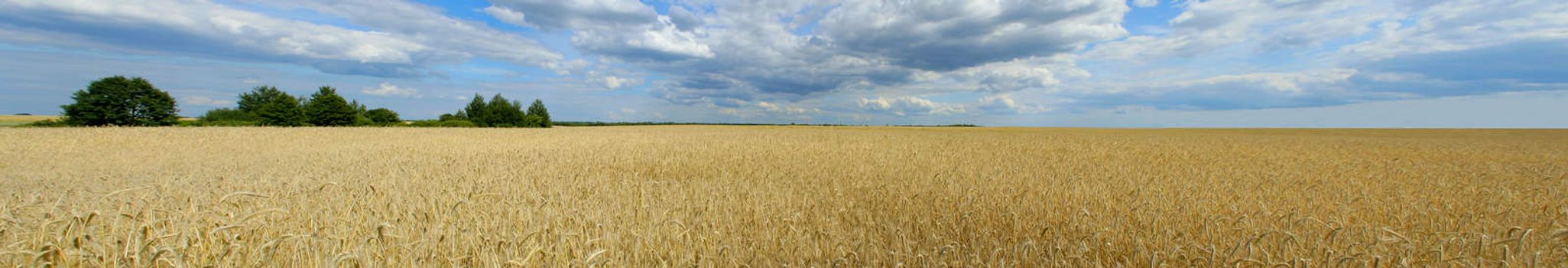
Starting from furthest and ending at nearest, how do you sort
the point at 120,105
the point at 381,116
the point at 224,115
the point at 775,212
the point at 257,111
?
1. the point at 224,115
2. the point at 381,116
3. the point at 257,111
4. the point at 120,105
5. the point at 775,212

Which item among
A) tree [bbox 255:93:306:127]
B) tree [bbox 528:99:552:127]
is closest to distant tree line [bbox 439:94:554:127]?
tree [bbox 528:99:552:127]

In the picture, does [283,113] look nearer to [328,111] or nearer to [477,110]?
[328,111]

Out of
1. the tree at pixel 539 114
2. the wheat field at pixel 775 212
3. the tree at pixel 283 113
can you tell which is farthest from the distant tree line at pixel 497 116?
the wheat field at pixel 775 212

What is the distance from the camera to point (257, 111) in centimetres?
4447

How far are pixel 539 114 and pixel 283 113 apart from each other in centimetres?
3322

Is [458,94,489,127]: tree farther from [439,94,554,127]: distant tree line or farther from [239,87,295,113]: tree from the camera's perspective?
[239,87,295,113]: tree

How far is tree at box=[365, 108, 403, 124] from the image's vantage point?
2079 inches

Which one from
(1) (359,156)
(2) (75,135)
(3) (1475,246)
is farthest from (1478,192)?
(2) (75,135)

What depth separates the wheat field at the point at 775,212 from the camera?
2.97 meters

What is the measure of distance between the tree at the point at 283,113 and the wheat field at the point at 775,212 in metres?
36.9

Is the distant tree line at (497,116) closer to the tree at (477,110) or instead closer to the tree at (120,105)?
the tree at (477,110)

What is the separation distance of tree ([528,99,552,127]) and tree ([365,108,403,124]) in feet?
43.7

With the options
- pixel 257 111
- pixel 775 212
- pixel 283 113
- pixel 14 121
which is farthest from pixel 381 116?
pixel 775 212

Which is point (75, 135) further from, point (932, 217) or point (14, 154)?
point (932, 217)
